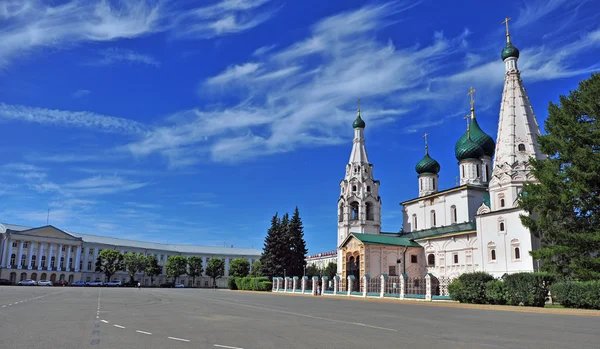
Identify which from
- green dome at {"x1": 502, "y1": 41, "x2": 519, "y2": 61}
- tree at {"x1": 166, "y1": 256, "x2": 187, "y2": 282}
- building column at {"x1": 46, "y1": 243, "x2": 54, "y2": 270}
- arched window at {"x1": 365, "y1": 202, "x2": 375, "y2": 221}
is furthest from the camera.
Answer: tree at {"x1": 166, "y1": 256, "x2": 187, "y2": 282}

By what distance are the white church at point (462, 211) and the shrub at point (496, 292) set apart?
1104cm

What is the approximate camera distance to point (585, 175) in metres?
25.3

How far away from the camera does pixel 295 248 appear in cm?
5650

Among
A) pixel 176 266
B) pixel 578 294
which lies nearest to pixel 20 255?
pixel 176 266

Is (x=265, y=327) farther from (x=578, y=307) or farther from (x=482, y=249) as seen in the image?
(x=482, y=249)

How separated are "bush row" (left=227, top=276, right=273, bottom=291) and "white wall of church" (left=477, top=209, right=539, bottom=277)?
23.1m

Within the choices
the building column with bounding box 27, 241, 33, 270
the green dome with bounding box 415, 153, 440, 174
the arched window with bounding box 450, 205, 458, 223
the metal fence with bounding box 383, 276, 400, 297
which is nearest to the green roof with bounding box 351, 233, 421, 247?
the arched window with bounding box 450, 205, 458, 223

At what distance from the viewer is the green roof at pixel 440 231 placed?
43031 mm

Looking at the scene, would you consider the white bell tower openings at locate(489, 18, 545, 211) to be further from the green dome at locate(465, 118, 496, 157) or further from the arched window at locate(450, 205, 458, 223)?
the green dome at locate(465, 118, 496, 157)

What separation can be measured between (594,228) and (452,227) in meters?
19.0

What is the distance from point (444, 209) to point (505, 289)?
23.9 m

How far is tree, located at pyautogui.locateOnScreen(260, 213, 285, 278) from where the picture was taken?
55.2 metres

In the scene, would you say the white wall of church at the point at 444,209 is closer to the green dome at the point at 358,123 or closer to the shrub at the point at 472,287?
the green dome at the point at 358,123

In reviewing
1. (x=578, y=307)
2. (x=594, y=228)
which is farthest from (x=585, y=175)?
(x=578, y=307)
